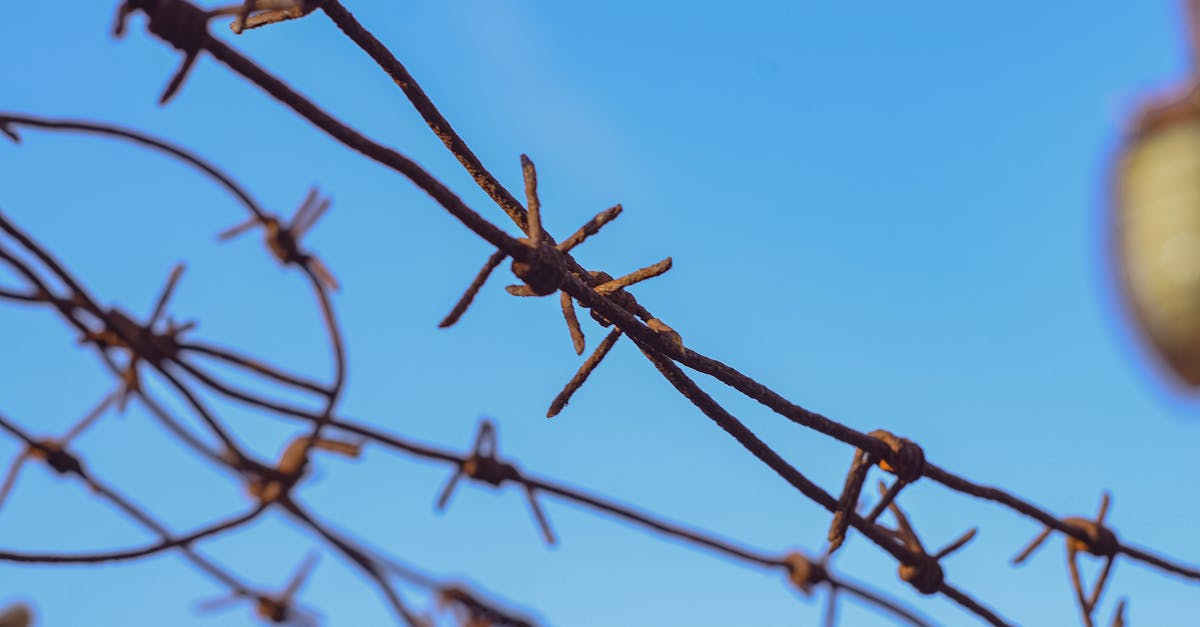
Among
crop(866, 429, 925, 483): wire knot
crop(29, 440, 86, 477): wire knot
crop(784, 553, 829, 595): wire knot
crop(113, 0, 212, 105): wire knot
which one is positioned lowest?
crop(29, 440, 86, 477): wire knot

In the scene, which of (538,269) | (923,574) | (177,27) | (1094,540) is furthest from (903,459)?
(177,27)

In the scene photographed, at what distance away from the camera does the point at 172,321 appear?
2.72 metres

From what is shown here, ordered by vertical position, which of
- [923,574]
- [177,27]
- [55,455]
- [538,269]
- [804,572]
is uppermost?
[923,574]

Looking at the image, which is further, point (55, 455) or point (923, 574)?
point (923, 574)

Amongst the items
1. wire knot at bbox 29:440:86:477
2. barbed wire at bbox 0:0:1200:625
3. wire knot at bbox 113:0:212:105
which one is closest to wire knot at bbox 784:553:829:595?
barbed wire at bbox 0:0:1200:625

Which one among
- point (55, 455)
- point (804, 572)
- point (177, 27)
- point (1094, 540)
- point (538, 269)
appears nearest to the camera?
point (177, 27)

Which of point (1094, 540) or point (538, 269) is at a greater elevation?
point (1094, 540)

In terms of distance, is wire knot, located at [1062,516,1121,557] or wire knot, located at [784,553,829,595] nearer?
wire knot, located at [784,553,829,595]

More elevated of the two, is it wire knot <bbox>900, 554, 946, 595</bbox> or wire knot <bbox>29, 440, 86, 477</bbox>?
wire knot <bbox>900, 554, 946, 595</bbox>

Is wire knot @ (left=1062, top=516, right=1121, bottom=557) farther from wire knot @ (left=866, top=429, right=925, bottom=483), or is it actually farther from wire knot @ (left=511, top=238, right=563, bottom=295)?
wire knot @ (left=511, top=238, right=563, bottom=295)

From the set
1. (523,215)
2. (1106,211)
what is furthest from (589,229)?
(1106,211)

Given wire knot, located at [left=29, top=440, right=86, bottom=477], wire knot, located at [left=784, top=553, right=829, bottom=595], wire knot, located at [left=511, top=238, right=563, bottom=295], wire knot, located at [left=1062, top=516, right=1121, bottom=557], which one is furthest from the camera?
wire knot, located at [left=1062, top=516, right=1121, bottom=557]

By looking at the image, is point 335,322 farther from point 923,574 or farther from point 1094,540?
point 1094,540

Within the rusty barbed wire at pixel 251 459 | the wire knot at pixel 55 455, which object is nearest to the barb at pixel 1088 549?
the rusty barbed wire at pixel 251 459
